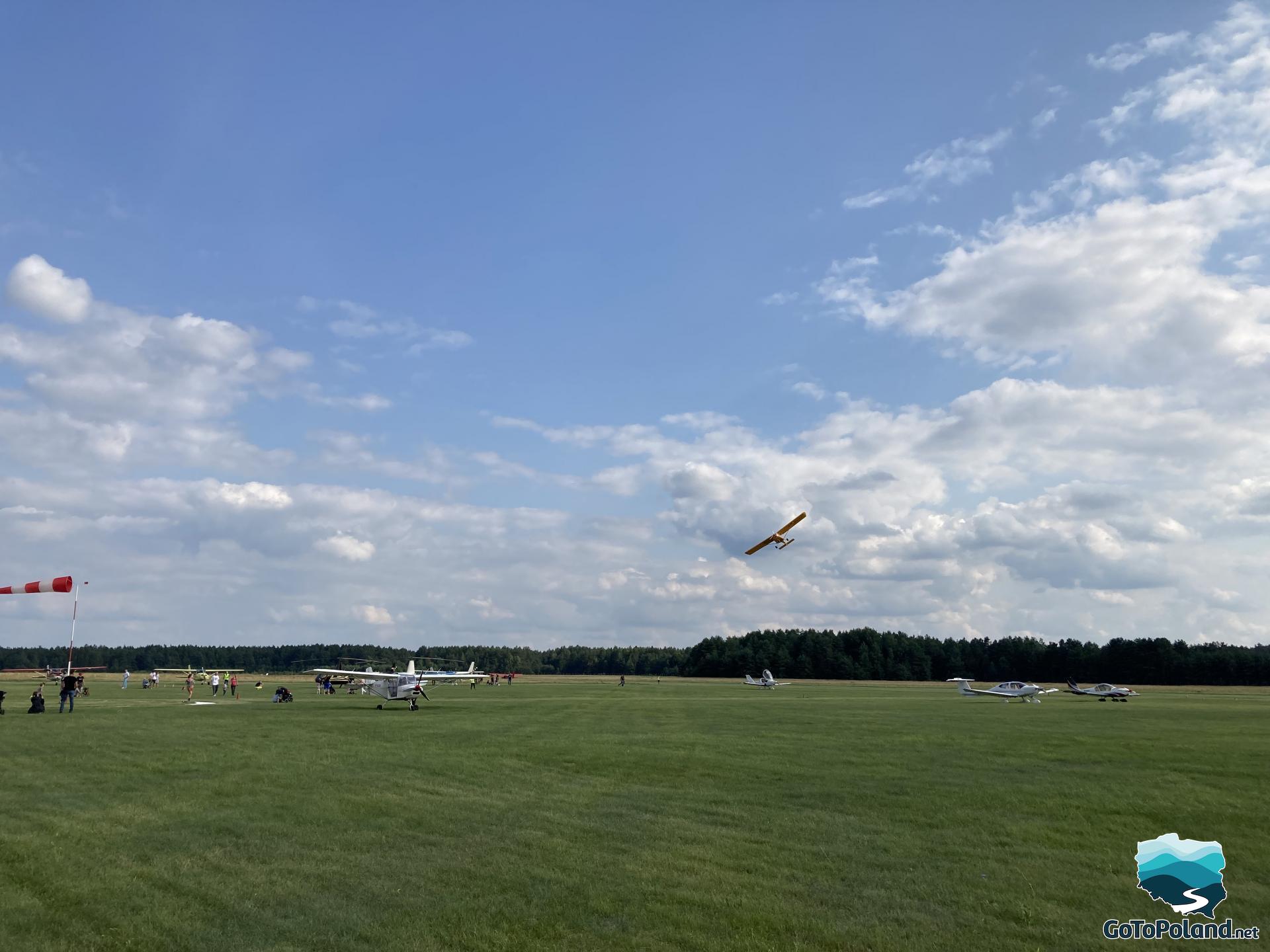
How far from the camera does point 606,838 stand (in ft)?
43.5

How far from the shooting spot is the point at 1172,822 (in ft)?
47.2

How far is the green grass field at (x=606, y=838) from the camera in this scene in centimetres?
929

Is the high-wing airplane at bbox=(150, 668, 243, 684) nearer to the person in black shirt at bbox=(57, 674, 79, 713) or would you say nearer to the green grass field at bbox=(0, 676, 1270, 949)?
the person in black shirt at bbox=(57, 674, 79, 713)

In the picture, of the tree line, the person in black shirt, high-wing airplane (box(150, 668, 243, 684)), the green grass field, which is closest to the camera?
the green grass field

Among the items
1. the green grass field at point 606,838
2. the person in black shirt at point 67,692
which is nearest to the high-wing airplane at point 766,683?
the green grass field at point 606,838

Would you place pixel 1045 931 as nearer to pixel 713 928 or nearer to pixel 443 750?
pixel 713 928

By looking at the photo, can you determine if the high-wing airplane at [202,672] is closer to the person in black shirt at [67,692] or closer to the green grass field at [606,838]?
the person in black shirt at [67,692]

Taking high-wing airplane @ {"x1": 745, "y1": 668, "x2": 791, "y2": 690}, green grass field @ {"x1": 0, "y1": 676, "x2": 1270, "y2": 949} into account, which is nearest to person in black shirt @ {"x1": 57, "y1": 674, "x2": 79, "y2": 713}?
green grass field @ {"x1": 0, "y1": 676, "x2": 1270, "y2": 949}

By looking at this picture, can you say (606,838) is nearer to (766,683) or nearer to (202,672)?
(766,683)

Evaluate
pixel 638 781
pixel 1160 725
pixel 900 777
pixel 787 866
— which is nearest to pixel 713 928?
pixel 787 866

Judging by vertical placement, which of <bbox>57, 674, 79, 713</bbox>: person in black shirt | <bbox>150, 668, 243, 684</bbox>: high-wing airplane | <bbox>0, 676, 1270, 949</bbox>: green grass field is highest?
<bbox>0, 676, 1270, 949</bbox>: green grass field

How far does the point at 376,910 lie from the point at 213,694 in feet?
190

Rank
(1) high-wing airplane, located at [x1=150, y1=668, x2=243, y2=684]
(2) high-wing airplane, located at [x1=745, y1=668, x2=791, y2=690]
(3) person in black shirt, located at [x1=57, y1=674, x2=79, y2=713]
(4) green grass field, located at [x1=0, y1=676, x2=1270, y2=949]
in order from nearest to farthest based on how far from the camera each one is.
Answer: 1. (4) green grass field, located at [x1=0, y1=676, x2=1270, y2=949]
2. (3) person in black shirt, located at [x1=57, y1=674, x2=79, y2=713]
3. (1) high-wing airplane, located at [x1=150, y1=668, x2=243, y2=684]
4. (2) high-wing airplane, located at [x1=745, y1=668, x2=791, y2=690]

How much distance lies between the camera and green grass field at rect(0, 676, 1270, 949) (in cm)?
929
